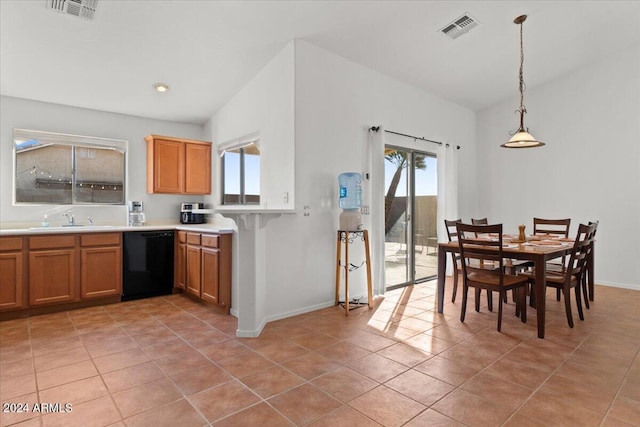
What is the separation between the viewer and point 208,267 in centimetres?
380

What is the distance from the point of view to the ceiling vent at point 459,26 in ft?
11.9

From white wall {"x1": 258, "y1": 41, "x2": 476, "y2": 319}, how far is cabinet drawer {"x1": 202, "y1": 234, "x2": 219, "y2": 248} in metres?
0.61

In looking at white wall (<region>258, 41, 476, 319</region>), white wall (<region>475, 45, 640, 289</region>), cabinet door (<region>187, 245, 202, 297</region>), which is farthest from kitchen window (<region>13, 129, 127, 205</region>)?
white wall (<region>475, 45, 640, 289</region>)

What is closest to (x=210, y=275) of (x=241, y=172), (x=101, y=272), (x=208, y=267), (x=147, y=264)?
(x=208, y=267)

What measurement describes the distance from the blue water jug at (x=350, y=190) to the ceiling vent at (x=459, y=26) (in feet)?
5.92

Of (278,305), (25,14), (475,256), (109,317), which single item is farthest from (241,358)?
(25,14)

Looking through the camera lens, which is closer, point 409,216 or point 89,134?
point 89,134

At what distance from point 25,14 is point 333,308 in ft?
12.4

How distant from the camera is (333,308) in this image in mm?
3863

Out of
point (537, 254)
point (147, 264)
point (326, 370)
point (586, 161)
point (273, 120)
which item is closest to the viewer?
point (326, 370)

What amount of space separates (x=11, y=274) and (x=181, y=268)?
1618 mm

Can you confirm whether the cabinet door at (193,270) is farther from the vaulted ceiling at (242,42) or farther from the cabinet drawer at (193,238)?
the vaulted ceiling at (242,42)

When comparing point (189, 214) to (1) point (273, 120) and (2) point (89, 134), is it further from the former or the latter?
(1) point (273, 120)

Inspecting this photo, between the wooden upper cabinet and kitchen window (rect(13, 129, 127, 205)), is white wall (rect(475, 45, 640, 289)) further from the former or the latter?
kitchen window (rect(13, 129, 127, 205))
